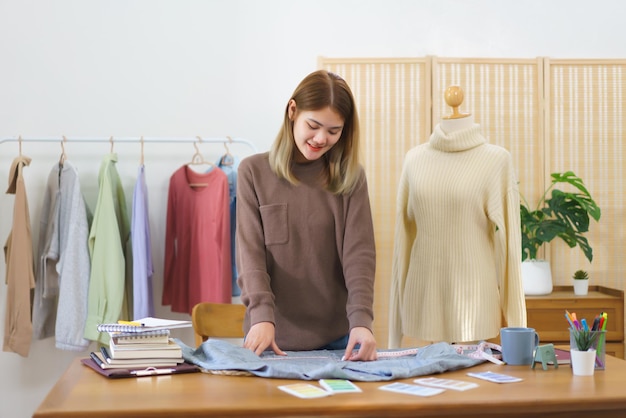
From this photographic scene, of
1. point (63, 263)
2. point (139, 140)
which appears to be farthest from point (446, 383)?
point (139, 140)

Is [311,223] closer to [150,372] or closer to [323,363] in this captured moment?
[323,363]

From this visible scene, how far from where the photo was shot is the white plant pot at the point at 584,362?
2.00 metres

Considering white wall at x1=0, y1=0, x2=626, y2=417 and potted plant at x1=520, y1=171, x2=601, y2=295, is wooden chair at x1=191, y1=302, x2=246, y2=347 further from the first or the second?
potted plant at x1=520, y1=171, x2=601, y2=295

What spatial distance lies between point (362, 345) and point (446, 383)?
303mm

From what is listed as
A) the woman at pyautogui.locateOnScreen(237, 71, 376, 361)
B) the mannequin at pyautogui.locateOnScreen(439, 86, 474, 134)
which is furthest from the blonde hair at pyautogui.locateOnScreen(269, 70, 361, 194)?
the mannequin at pyautogui.locateOnScreen(439, 86, 474, 134)

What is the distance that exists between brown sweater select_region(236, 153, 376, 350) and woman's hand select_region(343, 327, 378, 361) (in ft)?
0.38

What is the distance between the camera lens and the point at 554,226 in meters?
4.02

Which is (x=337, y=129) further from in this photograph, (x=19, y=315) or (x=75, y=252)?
(x=19, y=315)

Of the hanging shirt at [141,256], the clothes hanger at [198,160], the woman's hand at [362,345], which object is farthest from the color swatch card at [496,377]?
the clothes hanger at [198,160]

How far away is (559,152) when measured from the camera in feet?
14.3

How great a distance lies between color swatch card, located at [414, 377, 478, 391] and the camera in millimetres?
1823

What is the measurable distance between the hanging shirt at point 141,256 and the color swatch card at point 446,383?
2.37 metres

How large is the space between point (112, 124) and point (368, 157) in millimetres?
1403

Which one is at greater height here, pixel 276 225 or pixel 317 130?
pixel 317 130
